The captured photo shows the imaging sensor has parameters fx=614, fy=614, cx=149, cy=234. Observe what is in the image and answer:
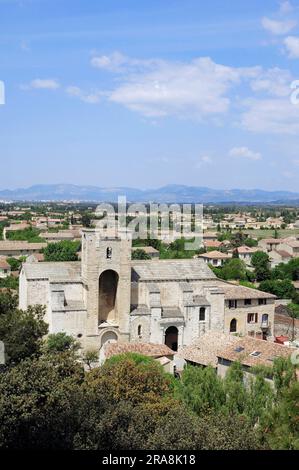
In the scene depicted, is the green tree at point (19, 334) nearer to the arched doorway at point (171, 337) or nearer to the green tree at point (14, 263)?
the arched doorway at point (171, 337)

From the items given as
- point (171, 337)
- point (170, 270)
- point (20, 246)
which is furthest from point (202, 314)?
point (20, 246)

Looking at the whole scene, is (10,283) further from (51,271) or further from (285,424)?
(285,424)

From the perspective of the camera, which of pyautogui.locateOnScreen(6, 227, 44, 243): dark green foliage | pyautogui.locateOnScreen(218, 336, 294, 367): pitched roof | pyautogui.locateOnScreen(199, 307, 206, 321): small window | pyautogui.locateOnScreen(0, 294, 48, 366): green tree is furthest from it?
pyautogui.locateOnScreen(6, 227, 44, 243): dark green foliage

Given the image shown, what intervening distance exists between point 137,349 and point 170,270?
26.5 feet

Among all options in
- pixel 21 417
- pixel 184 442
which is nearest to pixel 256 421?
pixel 184 442

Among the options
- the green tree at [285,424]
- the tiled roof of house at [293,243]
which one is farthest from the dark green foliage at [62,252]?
the green tree at [285,424]

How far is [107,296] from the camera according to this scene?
36031mm

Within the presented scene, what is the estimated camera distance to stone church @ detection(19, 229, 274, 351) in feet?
111

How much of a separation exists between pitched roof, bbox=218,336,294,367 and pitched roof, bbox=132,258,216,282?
28.9 ft

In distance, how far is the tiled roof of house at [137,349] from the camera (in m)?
29.7

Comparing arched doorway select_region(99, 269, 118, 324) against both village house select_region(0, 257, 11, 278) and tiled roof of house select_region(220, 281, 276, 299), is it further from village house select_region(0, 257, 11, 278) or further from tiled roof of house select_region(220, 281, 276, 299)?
village house select_region(0, 257, 11, 278)

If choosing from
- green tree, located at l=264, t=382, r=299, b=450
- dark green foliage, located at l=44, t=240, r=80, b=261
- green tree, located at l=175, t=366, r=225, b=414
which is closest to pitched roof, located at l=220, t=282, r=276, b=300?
green tree, located at l=175, t=366, r=225, b=414

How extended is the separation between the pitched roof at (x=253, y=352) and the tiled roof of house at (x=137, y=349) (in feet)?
11.4
